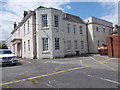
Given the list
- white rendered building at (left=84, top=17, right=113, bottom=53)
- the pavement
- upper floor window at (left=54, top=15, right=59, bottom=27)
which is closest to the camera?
the pavement

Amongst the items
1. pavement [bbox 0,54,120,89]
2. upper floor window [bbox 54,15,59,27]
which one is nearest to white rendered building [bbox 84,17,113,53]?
upper floor window [bbox 54,15,59,27]

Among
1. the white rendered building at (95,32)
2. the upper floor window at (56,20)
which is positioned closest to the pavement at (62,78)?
the upper floor window at (56,20)

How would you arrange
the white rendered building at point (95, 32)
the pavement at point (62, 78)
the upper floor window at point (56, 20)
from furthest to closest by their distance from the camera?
the white rendered building at point (95, 32) → the upper floor window at point (56, 20) → the pavement at point (62, 78)

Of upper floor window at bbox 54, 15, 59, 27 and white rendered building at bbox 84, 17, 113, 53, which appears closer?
upper floor window at bbox 54, 15, 59, 27

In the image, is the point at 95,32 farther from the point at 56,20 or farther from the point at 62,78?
the point at 62,78

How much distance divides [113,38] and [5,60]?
1485cm

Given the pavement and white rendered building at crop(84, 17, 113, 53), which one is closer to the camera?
the pavement

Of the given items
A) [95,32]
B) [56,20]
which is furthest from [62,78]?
[95,32]

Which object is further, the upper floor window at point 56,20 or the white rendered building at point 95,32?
the white rendered building at point 95,32

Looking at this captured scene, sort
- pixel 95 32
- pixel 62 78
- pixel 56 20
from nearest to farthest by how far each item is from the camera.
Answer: pixel 62 78 → pixel 56 20 → pixel 95 32

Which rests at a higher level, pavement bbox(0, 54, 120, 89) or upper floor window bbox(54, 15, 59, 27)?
upper floor window bbox(54, 15, 59, 27)

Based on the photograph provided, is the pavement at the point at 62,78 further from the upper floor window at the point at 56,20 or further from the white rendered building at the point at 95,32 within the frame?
the white rendered building at the point at 95,32

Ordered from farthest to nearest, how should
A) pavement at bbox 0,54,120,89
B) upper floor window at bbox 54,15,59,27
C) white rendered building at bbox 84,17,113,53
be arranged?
white rendered building at bbox 84,17,113,53, upper floor window at bbox 54,15,59,27, pavement at bbox 0,54,120,89

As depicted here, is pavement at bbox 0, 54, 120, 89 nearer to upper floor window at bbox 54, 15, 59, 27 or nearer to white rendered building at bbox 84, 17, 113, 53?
upper floor window at bbox 54, 15, 59, 27
